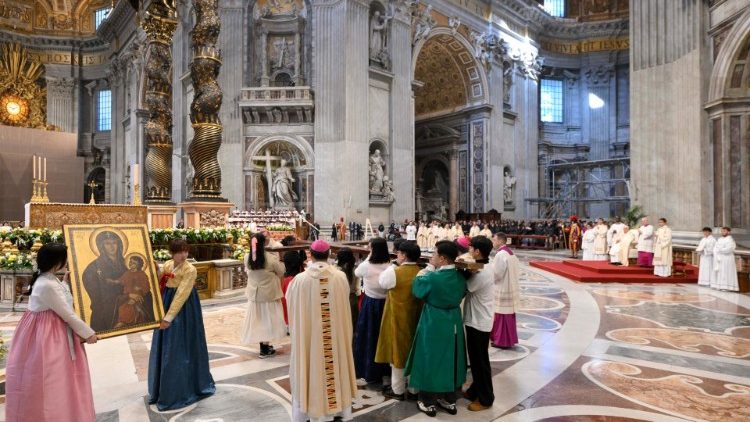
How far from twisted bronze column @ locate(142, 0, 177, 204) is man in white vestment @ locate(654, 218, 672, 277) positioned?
1254 cm

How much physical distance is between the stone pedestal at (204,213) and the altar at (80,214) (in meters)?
1.06

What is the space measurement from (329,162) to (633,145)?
1251 centimetres

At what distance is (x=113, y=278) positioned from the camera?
3582mm

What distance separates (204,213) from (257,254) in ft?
16.0

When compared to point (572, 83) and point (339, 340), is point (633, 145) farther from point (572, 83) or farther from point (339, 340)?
point (572, 83)

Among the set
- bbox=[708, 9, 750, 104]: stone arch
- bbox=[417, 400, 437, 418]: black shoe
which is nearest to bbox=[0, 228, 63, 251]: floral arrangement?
bbox=[417, 400, 437, 418]: black shoe

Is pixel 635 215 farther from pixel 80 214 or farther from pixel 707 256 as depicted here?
pixel 80 214

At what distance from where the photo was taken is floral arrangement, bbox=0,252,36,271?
7.93 metres

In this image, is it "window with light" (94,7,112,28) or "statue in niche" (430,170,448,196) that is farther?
"window with light" (94,7,112,28)

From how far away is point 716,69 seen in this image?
1345 cm

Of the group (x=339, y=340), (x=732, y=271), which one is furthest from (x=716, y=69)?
(x=339, y=340)

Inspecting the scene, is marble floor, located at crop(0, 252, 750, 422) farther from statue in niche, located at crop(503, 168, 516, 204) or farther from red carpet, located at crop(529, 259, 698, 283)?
statue in niche, located at crop(503, 168, 516, 204)

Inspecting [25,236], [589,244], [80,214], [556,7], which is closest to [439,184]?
[589,244]

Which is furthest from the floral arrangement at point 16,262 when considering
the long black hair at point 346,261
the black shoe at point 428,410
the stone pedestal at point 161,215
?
the black shoe at point 428,410
